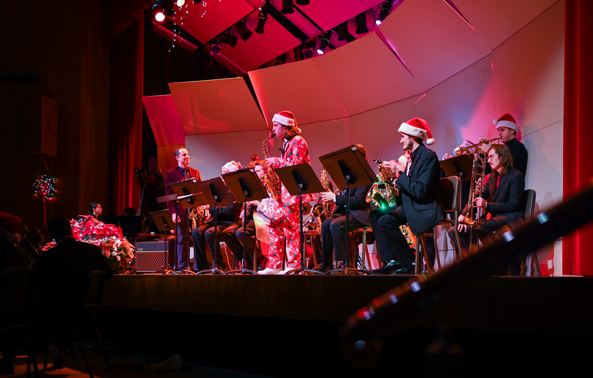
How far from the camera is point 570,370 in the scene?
103 inches

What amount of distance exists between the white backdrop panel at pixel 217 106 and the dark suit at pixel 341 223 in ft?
15.5

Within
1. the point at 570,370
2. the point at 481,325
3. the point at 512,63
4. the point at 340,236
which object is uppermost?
the point at 512,63

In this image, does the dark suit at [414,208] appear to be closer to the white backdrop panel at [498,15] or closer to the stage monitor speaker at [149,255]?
the white backdrop panel at [498,15]

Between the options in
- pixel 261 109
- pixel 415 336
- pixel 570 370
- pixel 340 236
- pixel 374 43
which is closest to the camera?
pixel 570 370

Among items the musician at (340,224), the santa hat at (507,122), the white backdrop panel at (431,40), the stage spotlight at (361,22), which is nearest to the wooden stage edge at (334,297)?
the musician at (340,224)

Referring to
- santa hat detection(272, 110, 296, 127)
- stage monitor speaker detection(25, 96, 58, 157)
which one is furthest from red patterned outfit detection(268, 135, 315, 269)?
stage monitor speaker detection(25, 96, 58, 157)

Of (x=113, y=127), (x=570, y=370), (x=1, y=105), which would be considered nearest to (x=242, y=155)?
(x=113, y=127)

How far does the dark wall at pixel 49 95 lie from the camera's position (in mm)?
8555

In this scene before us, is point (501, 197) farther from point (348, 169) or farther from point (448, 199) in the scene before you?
point (348, 169)

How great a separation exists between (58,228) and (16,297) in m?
0.81

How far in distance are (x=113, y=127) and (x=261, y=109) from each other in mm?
2658

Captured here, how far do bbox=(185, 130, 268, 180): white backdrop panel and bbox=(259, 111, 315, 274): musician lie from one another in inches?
181

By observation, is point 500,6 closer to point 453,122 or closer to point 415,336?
point 453,122

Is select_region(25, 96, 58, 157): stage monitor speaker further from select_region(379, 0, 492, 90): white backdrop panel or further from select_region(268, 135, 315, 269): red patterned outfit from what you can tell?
select_region(379, 0, 492, 90): white backdrop panel
